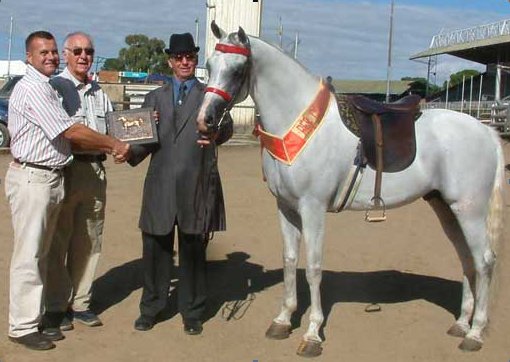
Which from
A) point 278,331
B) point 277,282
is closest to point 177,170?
point 278,331

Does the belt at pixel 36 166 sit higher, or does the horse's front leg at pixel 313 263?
the belt at pixel 36 166

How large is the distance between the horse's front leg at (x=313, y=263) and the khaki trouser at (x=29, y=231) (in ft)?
5.57

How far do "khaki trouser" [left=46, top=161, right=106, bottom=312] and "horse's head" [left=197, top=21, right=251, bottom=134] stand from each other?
1.15 meters

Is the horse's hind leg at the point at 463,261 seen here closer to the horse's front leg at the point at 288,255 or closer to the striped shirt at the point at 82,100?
the horse's front leg at the point at 288,255

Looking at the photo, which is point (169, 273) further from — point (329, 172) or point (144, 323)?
point (329, 172)

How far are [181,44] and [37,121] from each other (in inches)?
44.2

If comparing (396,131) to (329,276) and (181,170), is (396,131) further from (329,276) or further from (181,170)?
(329,276)

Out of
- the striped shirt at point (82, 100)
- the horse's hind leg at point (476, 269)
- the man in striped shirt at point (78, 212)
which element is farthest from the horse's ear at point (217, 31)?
the horse's hind leg at point (476, 269)

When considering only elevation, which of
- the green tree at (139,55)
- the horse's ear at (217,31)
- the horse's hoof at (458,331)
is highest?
the green tree at (139,55)

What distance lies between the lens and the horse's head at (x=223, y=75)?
164 inches

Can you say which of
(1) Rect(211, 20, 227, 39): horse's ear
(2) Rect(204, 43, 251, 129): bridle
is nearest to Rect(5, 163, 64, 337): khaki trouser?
(2) Rect(204, 43, 251, 129): bridle

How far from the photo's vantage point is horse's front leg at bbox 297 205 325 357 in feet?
15.0

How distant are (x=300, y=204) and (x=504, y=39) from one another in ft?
149

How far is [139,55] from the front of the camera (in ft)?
277
